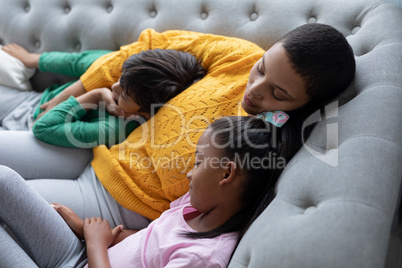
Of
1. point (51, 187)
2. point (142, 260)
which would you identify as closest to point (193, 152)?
point (142, 260)

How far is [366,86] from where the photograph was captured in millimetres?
829

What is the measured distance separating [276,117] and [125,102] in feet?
1.63

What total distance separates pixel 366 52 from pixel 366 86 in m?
0.19

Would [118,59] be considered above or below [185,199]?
above

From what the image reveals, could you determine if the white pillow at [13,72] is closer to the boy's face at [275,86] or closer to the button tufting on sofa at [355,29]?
the boy's face at [275,86]

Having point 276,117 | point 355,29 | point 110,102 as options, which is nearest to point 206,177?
point 276,117

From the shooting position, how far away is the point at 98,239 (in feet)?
3.04

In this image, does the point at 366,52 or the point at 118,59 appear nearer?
the point at 366,52

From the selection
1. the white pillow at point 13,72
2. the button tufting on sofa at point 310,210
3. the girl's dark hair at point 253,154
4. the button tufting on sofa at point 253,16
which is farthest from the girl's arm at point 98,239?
the button tufting on sofa at point 253,16

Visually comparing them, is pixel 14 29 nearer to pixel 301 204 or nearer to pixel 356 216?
pixel 301 204

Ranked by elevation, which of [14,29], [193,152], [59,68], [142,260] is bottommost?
[142,260]

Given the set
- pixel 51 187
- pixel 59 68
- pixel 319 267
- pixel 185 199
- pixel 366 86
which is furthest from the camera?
pixel 59 68

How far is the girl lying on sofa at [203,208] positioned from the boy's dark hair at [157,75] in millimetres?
282

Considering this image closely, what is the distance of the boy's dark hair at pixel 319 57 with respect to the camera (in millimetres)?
778
